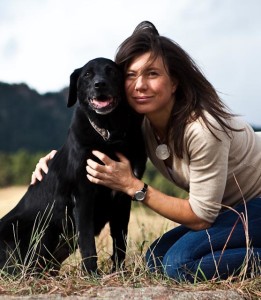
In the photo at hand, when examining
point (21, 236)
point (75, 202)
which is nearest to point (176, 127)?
point (75, 202)

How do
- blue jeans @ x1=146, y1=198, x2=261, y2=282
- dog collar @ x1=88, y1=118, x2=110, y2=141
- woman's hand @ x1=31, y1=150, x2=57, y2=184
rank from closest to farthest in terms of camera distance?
blue jeans @ x1=146, y1=198, x2=261, y2=282
dog collar @ x1=88, y1=118, x2=110, y2=141
woman's hand @ x1=31, y1=150, x2=57, y2=184

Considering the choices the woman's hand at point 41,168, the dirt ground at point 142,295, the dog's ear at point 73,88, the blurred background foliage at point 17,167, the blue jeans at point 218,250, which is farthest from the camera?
the blurred background foliage at point 17,167

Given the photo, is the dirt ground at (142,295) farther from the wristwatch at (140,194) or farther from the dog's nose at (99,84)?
the dog's nose at (99,84)

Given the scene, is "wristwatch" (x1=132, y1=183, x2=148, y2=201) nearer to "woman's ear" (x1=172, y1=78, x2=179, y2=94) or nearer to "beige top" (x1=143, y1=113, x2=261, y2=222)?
"beige top" (x1=143, y1=113, x2=261, y2=222)

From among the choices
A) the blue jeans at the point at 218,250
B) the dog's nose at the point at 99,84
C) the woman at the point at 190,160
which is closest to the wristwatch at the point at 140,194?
the woman at the point at 190,160

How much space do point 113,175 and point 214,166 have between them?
524mm

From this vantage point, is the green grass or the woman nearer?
the green grass

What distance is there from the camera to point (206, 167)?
9.73ft

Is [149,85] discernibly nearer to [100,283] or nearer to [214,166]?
[214,166]

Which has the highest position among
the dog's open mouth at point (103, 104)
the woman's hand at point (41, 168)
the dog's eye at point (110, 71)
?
the dog's eye at point (110, 71)

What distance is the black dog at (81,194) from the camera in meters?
3.14

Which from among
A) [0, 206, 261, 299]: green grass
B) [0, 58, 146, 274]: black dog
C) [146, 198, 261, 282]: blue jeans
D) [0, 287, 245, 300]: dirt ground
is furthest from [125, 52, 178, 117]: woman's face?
[0, 287, 245, 300]: dirt ground

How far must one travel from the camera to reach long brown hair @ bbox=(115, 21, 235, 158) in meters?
2.99

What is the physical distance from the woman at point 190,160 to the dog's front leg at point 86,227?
0.14 m
